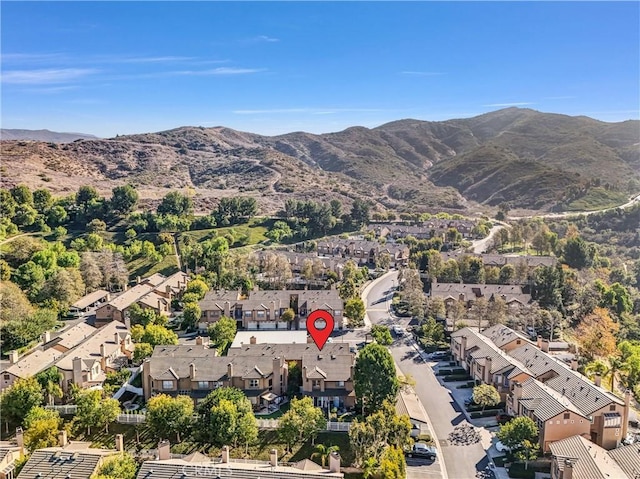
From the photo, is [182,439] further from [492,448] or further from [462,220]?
[462,220]

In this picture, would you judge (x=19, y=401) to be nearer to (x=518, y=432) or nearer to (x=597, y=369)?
(x=518, y=432)

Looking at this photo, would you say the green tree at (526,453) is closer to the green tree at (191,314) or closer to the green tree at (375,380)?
the green tree at (375,380)

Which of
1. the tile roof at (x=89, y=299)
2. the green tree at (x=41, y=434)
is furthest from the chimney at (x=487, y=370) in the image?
the tile roof at (x=89, y=299)

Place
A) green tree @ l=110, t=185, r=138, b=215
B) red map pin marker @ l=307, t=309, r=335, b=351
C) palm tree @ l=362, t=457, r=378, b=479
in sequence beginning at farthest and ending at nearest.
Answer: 1. green tree @ l=110, t=185, r=138, b=215
2. red map pin marker @ l=307, t=309, r=335, b=351
3. palm tree @ l=362, t=457, r=378, b=479

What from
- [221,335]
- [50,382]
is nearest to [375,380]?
[221,335]

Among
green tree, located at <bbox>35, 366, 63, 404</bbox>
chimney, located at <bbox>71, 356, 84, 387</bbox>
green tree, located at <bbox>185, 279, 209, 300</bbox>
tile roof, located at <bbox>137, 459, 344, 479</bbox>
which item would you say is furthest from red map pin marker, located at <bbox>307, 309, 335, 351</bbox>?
tile roof, located at <bbox>137, 459, 344, 479</bbox>

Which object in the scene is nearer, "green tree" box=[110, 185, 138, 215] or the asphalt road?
the asphalt road

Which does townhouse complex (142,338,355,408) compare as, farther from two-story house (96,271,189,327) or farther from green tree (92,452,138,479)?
two-story house (96,271,189,327)
